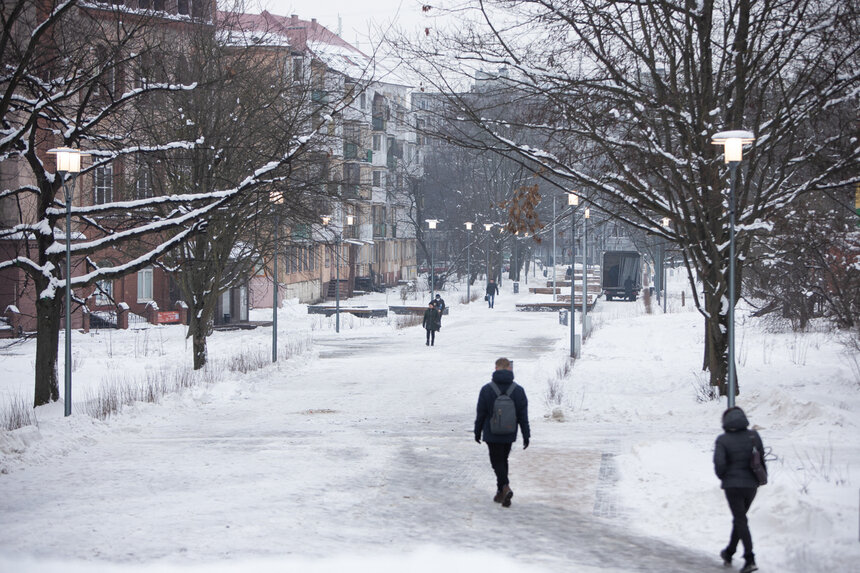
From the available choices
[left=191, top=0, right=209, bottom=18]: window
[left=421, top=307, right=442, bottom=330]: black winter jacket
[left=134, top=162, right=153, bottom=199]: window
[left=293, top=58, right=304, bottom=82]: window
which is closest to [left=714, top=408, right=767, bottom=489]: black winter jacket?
[left=293, top=58, right=304, bottom=82]: window

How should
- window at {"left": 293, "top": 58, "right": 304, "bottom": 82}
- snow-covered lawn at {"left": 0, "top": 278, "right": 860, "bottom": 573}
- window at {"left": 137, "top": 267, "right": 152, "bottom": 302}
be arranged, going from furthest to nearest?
1. window at {"left": 137, "top": 267, "right": 152, "bottom": 302}
2. window at {"left": 293, "top": 58, "right": 304, "bottom": 82}
3. snow-covered lawn at {"left": 0, "top": 278, "right": 860, "bottom": 573}

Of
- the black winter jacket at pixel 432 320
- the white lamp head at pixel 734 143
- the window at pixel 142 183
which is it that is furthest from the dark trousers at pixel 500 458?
the black winter jacket at pixel 432 320

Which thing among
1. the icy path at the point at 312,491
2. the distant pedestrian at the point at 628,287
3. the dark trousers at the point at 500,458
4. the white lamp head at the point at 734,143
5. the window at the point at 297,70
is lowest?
the icy path at the point at 312,491

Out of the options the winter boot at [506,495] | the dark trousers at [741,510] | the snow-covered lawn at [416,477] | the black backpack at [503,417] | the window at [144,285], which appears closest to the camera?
the dark trousers at [741,510]

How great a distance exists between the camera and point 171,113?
84.5ft

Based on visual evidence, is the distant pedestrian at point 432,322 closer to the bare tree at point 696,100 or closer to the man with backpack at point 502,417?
the bare tree at point 696,100

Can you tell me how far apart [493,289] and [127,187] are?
107 feet

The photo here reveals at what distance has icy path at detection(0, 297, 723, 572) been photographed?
8570 millimetres

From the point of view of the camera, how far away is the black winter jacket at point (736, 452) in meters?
7.89

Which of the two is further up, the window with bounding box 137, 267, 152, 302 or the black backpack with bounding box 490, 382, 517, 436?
the window with bounding box 137, 267, 152, 302

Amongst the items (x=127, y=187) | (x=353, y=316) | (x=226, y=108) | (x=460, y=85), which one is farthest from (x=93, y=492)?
(x=353, y=316)

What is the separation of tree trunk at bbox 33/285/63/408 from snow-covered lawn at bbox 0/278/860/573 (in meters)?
A: 1.06

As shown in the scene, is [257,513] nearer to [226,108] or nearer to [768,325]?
[226,108]

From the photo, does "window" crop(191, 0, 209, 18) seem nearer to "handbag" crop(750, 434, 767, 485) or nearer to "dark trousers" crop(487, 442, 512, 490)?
"dark trousers" crop(487, 442, 512, 490)
